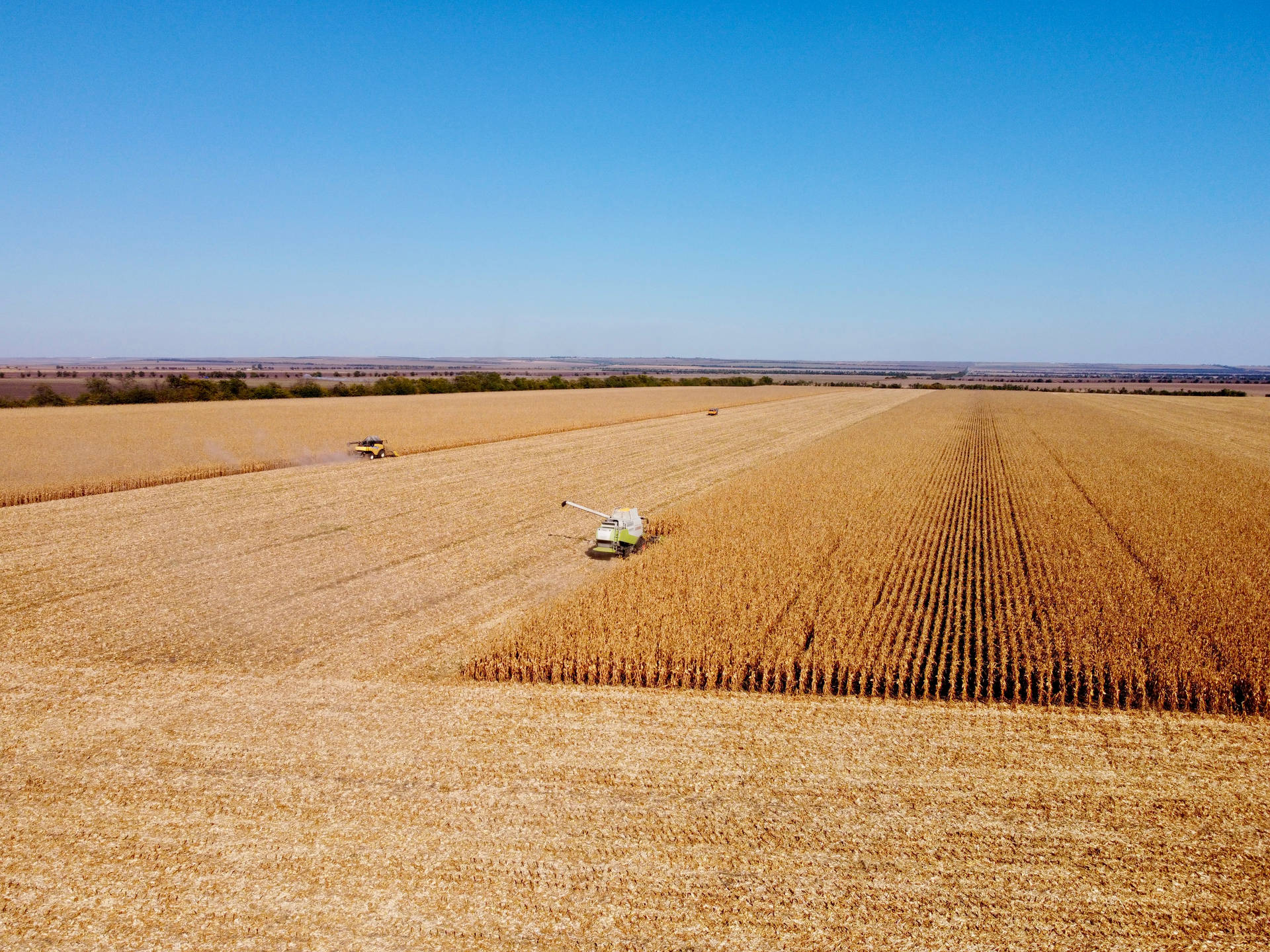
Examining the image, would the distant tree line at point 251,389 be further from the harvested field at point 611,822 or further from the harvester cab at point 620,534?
the harvested field at point 611,822

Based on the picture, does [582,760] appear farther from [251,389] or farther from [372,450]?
[251,389]

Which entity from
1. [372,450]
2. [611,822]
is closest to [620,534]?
[611,822]

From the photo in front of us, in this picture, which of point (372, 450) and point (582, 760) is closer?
point (582, 760)

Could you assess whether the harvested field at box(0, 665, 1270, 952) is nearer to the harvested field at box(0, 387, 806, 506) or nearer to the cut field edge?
the cut field edge

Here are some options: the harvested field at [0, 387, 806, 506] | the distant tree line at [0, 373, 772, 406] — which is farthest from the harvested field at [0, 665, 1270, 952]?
the distant tree line at [0, 373, 772, 406]

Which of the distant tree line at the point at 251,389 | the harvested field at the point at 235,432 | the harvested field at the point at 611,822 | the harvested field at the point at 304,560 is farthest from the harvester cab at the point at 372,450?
the distant tree line at the point at 251,389

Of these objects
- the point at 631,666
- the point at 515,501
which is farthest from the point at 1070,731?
the point at 515,501
